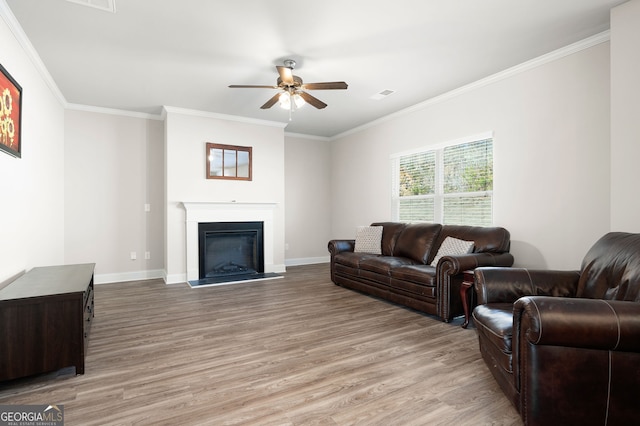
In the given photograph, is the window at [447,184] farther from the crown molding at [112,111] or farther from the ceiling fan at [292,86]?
the crown molding at [112,111]

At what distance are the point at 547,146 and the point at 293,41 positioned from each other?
2942mm

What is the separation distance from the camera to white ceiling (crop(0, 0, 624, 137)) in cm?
272

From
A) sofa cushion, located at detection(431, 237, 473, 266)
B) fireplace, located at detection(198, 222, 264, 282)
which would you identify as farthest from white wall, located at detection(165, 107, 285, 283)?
sofa cushion, located at detection(431, 237, 473, 266)

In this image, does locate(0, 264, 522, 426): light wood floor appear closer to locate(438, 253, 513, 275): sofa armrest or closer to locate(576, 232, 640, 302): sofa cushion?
locate(438, 253, 513, 275): sofa armrest

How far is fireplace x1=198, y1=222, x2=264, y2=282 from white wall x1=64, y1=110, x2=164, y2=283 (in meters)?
0.89

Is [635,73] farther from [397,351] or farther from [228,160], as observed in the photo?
[228,160]

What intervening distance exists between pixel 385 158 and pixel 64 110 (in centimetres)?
527

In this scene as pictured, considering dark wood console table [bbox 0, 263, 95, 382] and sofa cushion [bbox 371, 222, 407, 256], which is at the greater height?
sofa cushion [bbox 371, 222, 407, 256]

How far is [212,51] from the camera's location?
3.43m

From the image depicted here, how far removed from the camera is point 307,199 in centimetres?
724

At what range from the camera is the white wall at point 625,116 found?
255cm

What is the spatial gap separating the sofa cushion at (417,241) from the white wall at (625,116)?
1.96 metres

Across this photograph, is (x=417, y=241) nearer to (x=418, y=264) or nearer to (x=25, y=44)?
(x=418, y=264)

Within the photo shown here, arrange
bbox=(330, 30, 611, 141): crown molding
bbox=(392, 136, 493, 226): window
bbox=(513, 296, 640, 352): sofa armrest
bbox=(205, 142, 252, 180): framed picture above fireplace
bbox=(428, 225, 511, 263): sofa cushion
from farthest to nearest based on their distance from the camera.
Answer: bbox=(205, 142, 252, 180): framed picture above fireplace < bbox=(392, 136, 493, 226): window < bbox=(428, 225, 511, 263): sofa cushion < bbox=(330, 30, 611, 141): crown molding < bbox=(513, 296, 640, 352): sofa armrest
